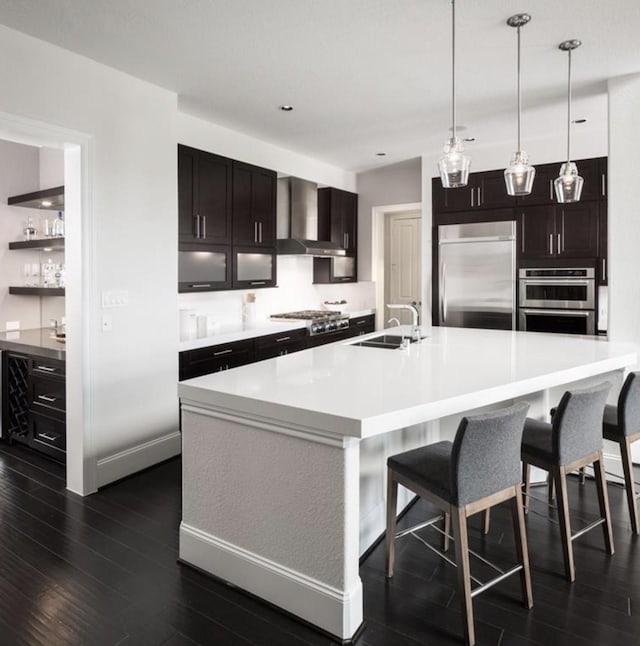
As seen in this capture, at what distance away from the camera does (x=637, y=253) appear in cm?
366

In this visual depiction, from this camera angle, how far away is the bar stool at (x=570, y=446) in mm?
2340

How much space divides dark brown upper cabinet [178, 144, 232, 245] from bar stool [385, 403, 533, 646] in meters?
2.73

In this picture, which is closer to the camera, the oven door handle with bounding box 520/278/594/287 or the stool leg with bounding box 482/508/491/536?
the stool leg with bounding box 482/508/491/536

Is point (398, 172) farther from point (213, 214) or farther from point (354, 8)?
point (354, 8)

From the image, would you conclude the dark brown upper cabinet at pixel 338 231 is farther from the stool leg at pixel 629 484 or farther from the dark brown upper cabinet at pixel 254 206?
the stool leg at pixel 629 484

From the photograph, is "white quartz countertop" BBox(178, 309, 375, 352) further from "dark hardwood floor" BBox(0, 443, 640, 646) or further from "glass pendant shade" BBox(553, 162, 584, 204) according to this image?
"glass pendant shade" BBox(553, 162, 584, 204)

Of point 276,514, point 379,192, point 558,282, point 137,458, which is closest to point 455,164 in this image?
point 276,514

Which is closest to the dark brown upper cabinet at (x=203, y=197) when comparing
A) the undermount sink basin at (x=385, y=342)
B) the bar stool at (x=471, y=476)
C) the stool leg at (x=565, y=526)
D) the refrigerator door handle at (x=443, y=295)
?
the undermount sink basin at (x=385, y=342)

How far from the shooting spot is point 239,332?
4758mm

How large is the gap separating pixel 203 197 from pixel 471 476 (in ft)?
10.7

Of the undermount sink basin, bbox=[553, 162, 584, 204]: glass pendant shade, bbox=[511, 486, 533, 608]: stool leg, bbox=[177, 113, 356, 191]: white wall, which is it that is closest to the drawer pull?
the undermount sink basin

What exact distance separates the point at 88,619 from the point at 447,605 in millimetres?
1464

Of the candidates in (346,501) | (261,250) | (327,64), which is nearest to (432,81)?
(327,64)

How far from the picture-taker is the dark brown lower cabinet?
3.71m
